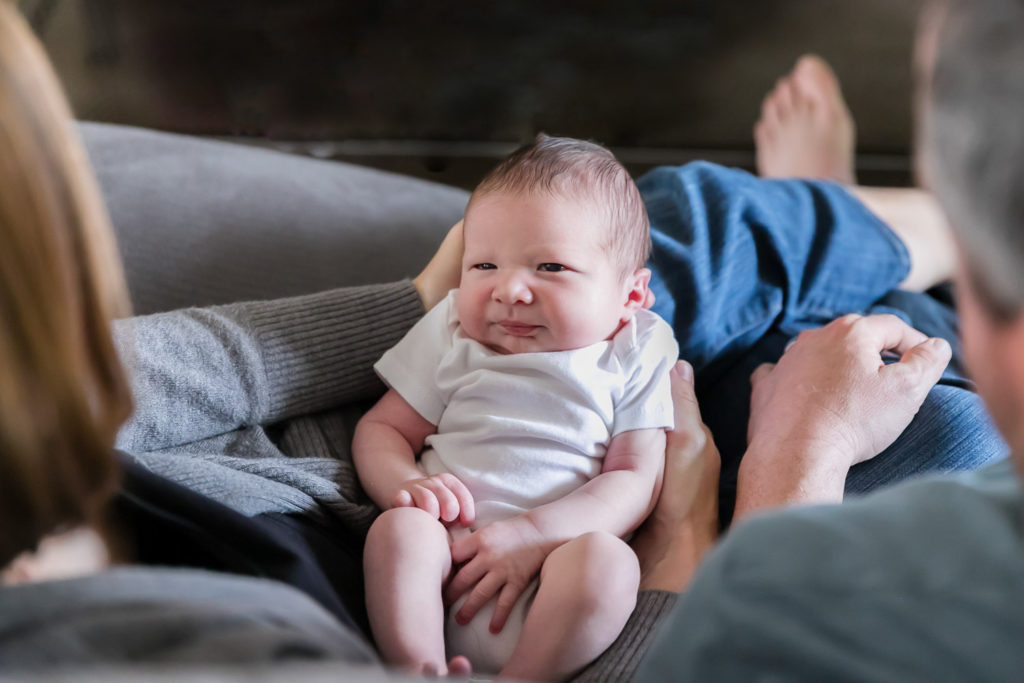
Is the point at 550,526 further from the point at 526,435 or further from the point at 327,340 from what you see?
the point at 327,340

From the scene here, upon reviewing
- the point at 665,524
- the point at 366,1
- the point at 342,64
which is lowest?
the point at 665,524

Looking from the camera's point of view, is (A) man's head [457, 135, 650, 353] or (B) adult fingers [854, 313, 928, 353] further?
(B) adult fingers [854, 313, 928, 353]

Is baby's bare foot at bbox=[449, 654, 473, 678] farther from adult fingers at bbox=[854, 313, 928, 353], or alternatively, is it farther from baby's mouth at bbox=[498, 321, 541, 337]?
adult fingers at bbox=[854, 313, 928, 353]

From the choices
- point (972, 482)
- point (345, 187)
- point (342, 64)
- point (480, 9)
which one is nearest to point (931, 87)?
point (972, 482)

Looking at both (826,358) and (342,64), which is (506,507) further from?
(342,64)

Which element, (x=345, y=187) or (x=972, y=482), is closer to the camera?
(x=972, y=482)

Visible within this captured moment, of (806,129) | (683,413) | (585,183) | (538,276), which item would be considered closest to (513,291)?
(538,276)

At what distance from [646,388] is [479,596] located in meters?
0.25

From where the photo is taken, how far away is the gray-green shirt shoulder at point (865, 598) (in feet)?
1.32

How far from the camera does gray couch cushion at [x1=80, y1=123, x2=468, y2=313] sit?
1180 mm

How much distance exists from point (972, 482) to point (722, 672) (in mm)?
185

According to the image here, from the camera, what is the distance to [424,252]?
1262mm

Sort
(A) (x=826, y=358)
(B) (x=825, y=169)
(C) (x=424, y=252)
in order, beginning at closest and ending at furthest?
(A) (x=826, y=358), (C) (x=424, y=252), (B) (x=825, y=169)

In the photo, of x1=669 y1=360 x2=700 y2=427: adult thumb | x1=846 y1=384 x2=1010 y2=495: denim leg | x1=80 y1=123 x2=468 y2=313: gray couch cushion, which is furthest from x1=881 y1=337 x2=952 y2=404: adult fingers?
x1=80 y1=123 x2=468 y2=313: gray couch cushion
